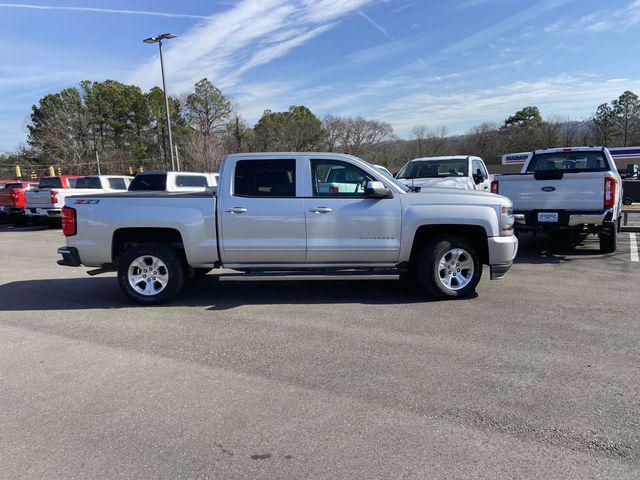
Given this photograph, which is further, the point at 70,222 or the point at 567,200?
the point at 567,200

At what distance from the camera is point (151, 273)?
625 centimetres

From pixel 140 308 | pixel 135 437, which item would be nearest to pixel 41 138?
pixel 140 308

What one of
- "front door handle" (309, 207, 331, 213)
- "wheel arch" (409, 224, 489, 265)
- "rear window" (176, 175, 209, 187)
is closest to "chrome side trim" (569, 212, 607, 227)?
"wheel arch" (409, 224, 489, 265)

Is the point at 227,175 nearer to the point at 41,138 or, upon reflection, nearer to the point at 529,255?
the point at 529,255

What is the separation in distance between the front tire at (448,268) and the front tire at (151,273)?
3.23 m

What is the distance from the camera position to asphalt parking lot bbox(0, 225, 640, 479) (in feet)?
9.26

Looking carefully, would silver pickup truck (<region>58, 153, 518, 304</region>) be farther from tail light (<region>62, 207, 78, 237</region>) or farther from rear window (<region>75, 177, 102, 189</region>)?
rear window (<region>75, 177, 102, 189</region>)

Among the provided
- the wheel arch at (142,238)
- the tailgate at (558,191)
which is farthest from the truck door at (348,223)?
the tailgate at (558,191)

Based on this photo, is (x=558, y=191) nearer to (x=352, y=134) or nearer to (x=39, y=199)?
(x=39, y=199)

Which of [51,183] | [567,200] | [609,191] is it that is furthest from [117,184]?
[609,191]

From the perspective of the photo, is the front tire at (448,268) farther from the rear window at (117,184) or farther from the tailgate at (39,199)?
the rear window at (117,184)

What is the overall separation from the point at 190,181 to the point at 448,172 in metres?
8.13

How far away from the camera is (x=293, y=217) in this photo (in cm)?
603

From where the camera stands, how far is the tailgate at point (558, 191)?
340 inches
